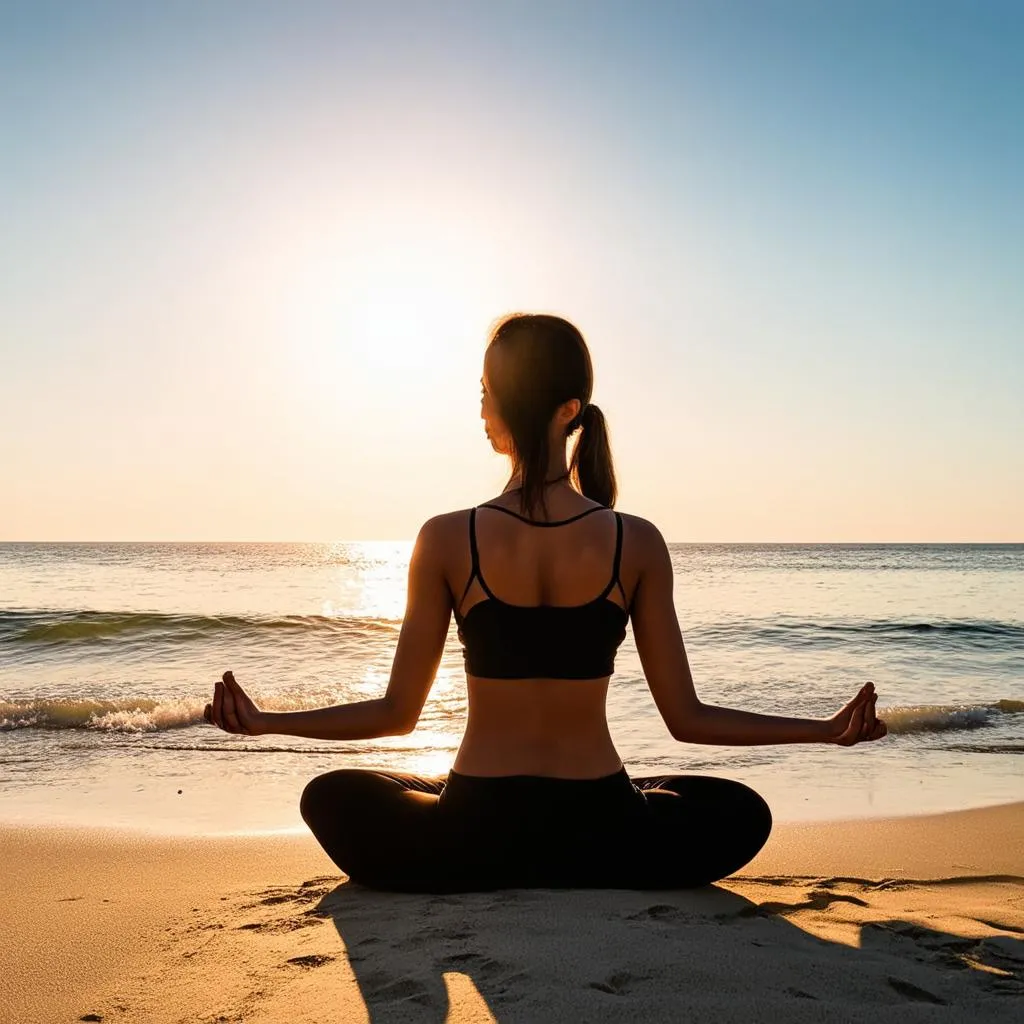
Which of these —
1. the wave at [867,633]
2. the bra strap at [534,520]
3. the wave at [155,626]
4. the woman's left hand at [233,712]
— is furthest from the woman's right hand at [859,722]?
the wave at [155,626]

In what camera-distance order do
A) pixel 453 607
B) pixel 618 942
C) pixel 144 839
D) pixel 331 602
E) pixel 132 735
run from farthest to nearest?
pixel 331 602
pixel 132 735
pixel 144 839
pixel 453 607
pixel 618 942

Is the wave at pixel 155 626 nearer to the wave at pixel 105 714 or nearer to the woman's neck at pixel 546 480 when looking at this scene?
the wave at pixel 105 714

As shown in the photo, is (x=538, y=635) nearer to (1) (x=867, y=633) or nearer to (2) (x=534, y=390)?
(2) (x=534, y=390)

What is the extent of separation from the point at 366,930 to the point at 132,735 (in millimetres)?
6354

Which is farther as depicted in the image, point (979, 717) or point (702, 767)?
point (979, 717)

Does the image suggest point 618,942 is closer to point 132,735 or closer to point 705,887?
point 705,887

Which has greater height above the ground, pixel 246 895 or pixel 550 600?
pixel 550 600

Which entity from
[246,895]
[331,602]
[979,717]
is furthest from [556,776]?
[331,602]

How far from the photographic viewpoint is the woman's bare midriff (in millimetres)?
3100

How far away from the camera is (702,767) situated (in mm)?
7273

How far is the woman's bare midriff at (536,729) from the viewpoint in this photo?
3.10 metres

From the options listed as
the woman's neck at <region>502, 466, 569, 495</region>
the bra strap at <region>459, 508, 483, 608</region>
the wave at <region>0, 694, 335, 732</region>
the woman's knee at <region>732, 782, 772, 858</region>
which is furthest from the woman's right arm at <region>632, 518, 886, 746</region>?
the wave at <region>0, 694, 335, 732</region>

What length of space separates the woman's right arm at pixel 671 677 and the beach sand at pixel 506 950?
0.56 metres

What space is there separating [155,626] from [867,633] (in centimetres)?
1291
